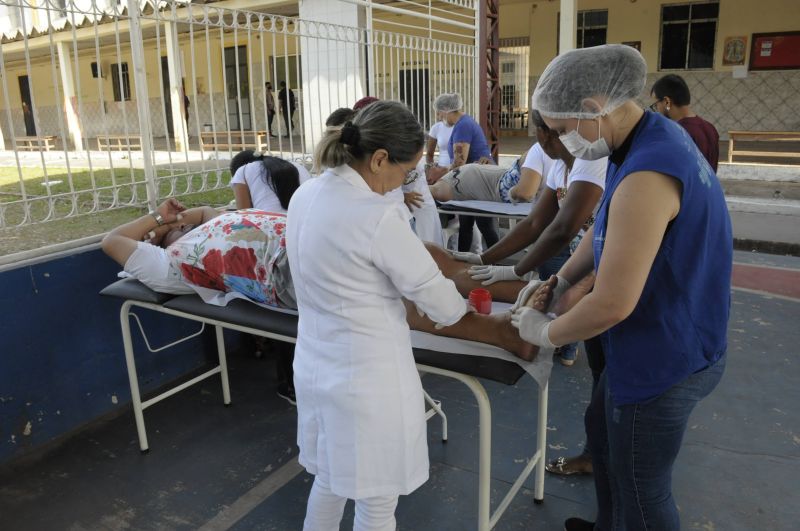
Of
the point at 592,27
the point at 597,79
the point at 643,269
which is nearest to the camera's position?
the point at 643,269

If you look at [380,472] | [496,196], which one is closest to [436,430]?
[380,472]

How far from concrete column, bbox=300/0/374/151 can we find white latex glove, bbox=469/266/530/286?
2.67 metres

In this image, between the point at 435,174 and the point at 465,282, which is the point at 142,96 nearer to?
the point at 465,282

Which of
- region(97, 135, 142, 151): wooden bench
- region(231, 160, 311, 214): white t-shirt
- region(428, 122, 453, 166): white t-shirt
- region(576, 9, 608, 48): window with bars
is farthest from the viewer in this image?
region(576, 9, 608, 48): window with bars

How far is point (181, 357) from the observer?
323cm

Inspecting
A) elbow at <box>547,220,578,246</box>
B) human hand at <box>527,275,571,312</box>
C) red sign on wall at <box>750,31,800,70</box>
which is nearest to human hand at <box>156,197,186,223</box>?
elbow at <box>547,220,578,246</box>

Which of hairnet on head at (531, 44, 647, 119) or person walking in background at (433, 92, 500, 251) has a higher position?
hairnet on head at (531, 44, 647, 119)

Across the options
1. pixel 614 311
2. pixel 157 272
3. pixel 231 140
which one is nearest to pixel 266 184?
pixel 157 272

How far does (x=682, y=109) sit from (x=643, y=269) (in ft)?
9.77

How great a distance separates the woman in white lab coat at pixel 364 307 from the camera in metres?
1.32

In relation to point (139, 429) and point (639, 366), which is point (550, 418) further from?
point (139, 429)

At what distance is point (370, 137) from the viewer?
4.43ft

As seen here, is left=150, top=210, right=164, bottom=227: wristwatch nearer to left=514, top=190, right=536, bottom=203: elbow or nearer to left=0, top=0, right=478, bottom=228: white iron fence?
left=0, top=0, right=478, bottom=228: white iron fence

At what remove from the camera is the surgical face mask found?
52.9 inches
